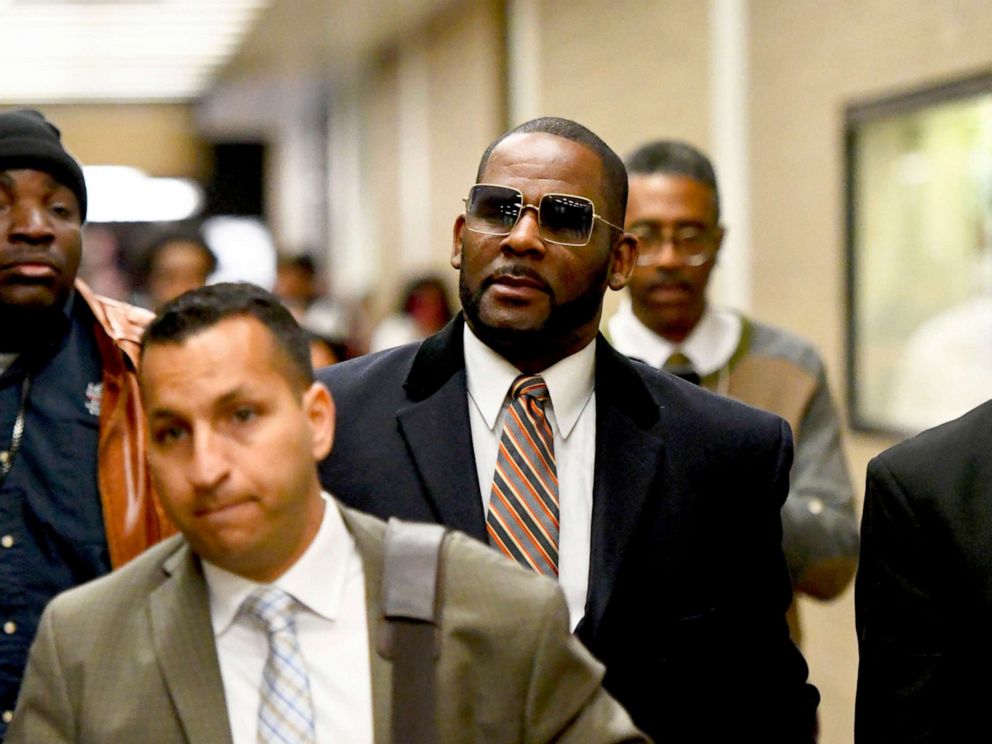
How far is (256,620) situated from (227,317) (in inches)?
16.1

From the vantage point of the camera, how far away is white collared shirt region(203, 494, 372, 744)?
6.35 ft

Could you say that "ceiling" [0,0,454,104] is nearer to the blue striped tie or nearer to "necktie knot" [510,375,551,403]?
"necktie knot" [510,375,551,403]

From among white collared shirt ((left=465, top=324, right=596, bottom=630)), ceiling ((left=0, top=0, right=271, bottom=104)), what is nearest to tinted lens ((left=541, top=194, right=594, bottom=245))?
white collared shirt ((left=465, top=324, right=596, bottom=630))

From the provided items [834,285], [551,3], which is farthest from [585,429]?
[551,3]

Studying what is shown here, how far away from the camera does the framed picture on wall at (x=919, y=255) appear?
214 inches

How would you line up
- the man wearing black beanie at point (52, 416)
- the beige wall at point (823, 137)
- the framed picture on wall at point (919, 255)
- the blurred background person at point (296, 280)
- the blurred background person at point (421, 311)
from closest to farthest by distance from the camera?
the man wearing black beanie at point (52, 416) → the framed picture on wall at point (919, 255) → the beige wall at point (823, 137) → the blurred background person at point (296, 280) → the blurred background person at point (421, 311)

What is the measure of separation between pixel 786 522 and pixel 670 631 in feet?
3.80

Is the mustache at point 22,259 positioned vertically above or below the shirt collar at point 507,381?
above

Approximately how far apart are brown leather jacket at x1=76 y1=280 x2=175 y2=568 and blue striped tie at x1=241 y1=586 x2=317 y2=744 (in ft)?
3.65

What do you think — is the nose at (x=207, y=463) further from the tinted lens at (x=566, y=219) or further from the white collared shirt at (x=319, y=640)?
the tinted lens at (x=566, y=219)

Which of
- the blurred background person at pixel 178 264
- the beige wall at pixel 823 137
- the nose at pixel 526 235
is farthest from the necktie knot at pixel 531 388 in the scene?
the blurred background person at pixel 178 264

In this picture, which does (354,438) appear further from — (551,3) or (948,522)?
(551,3)

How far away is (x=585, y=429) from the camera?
2688 millimetres

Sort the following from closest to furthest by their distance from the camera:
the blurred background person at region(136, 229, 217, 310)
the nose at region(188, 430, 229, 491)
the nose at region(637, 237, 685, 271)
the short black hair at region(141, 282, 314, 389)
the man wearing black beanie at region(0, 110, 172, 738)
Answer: the nose at region(188, 430, 229, 491)
the short black hair at region(141, 282, 314, 389)
the man wearing black beanie at region(0, 110, 172, 738)
the nose at region(637, 237, 685, 271)
the blurred background person at region(136, 229, 217, 310)
